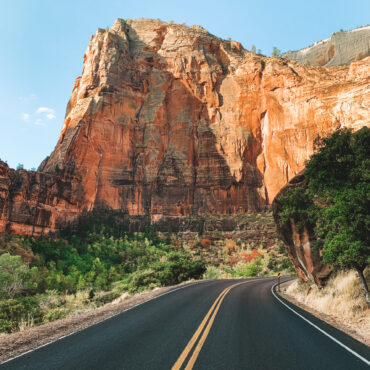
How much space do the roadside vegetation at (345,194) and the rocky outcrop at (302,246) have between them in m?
2.57

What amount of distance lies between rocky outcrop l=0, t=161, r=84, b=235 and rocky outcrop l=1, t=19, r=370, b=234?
113cm

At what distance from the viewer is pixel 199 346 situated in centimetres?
568

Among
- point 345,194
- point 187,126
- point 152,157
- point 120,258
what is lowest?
point 120,258

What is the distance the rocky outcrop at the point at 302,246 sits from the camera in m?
13.6

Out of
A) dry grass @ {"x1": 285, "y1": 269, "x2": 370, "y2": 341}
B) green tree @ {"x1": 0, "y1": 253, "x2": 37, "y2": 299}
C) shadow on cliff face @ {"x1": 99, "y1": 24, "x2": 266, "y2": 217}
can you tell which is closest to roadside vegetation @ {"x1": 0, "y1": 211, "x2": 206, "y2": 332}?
green tree @ {"x1": 0, "y1": 253, "x2": 37, "y2": 299}

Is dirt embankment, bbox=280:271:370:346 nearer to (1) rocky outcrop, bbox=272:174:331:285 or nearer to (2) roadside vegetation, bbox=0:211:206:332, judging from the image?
(1) rocky outcrop, bbox=272:174:331:285

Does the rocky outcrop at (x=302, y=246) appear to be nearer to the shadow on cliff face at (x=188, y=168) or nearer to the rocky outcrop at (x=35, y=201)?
the rocky outcrop at (x=35, y=201)

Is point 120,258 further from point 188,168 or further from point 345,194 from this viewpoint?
point 345,194

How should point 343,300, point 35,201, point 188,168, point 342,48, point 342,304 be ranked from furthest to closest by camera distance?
point 342,48, point 188,168, point 35,201, point 343,300, point 342,304

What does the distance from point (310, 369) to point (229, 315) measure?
16.1 ft

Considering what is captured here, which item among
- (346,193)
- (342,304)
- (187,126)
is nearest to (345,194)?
(346,193)

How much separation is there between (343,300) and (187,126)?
229ft

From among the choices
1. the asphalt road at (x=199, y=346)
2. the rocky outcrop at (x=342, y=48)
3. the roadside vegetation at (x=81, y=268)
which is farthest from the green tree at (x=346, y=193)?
the rocky outcrop at (x=342, y=48)

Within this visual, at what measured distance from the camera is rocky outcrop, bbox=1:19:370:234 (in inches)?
2677
